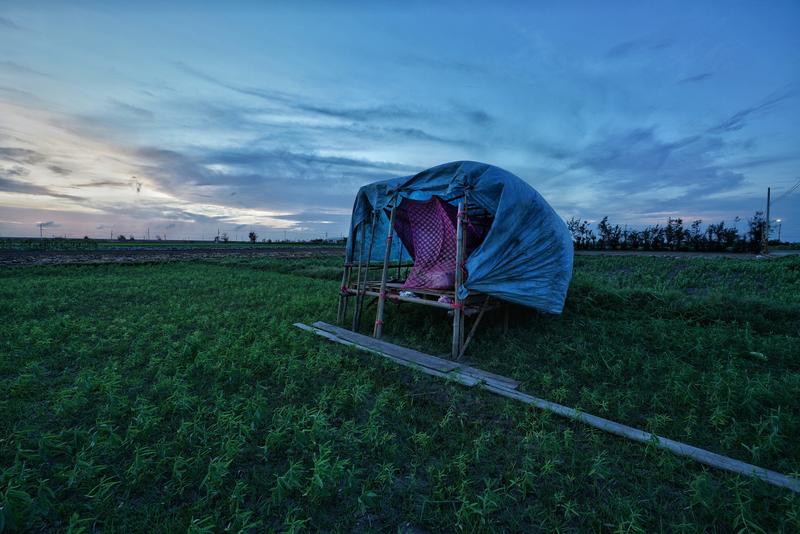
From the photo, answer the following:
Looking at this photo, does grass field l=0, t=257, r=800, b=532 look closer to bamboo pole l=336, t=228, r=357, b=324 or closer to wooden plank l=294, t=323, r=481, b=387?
wooden plank l=294, t=323, r=481, b=387

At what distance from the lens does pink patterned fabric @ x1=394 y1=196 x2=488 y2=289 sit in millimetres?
7367

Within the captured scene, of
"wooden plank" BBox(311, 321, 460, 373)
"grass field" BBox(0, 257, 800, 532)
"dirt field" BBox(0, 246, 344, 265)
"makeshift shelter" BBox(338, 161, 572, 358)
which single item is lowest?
"grass field" BBox(0, 257, 800, 532)

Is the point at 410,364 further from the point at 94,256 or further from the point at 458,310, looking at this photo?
the point at 94,256

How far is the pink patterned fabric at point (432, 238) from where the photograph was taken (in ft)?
24.2

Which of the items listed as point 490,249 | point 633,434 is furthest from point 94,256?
point 633,434

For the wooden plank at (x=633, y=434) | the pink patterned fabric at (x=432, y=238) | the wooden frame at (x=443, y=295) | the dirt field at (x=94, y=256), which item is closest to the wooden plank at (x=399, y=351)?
the wooden plank at (x=633, y=434)

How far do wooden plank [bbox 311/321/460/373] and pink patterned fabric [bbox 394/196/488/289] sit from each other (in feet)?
4.62

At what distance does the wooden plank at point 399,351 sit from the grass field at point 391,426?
36cm

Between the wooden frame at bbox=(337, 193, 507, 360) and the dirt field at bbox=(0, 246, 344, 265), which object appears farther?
the dirt field at bbox=(0, 246, 344, 265)

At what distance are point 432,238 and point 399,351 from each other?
2.93 metres

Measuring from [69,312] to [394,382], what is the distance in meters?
9.10

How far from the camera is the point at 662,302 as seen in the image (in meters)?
7.93

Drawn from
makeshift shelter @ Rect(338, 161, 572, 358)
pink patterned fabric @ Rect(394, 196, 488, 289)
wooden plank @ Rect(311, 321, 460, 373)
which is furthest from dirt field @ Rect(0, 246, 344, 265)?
makeshift shelter @ Rect(338, 161, 572, 358)

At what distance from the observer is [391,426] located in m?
3.84
